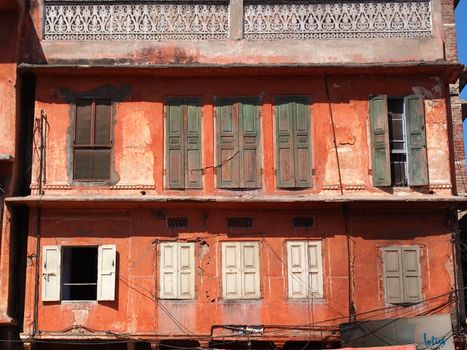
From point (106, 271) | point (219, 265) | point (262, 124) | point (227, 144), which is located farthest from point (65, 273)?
point (262, 124)

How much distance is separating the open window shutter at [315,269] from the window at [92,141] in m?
4.13

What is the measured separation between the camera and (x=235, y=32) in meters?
14.4

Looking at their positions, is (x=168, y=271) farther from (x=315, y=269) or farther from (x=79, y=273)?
(x=315, y=269)

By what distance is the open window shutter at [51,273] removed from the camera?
13.4m

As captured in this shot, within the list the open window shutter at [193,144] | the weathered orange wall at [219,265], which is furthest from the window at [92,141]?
the open window shutter at [193,144]

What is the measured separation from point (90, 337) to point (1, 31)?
622 cm

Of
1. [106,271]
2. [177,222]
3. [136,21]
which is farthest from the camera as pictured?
[136,21]

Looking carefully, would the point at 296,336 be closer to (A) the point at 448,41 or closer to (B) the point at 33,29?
(A) the point at 448,41

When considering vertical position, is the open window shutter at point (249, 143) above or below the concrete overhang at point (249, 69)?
below

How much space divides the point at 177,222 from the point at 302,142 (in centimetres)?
286

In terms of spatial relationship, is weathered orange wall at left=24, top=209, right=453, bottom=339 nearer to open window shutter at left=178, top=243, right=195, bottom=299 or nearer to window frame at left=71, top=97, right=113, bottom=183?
open window shutter at left=178, top=243, right=195, bottom=299

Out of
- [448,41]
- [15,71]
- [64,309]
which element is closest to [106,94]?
[15,71]

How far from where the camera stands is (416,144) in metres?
13.9

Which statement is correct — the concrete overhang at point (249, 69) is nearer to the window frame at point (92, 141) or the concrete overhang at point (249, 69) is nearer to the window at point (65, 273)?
the window frame at point (92, 141)
